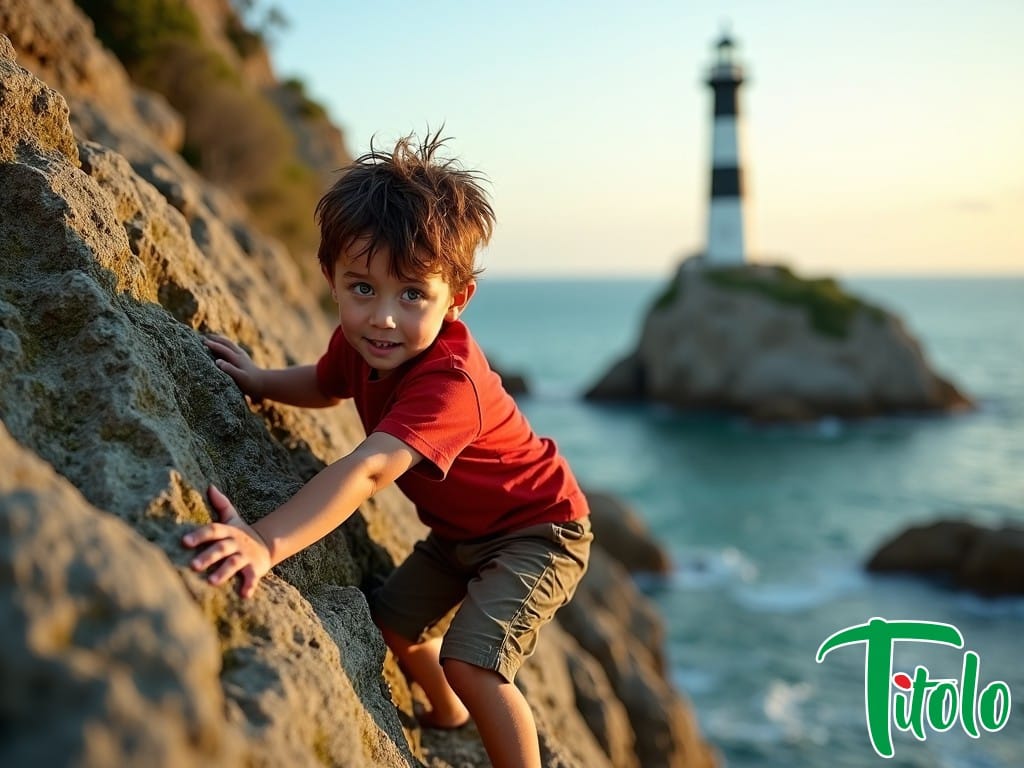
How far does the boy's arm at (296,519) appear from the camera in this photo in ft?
6.85

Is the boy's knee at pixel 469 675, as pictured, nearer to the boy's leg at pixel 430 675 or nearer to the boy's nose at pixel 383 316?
the boy's leg at pixel 430 675

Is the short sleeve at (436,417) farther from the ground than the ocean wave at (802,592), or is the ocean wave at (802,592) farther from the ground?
the short sleeve at (436,417)

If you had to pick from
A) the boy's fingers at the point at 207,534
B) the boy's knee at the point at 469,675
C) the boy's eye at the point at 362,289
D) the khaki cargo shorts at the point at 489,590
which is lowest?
the boy's knee at the point at 469,675

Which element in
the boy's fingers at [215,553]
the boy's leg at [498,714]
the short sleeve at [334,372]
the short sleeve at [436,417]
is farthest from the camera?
the short sleeve at [334,372]

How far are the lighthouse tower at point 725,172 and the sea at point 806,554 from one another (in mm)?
7932

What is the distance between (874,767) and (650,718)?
5.79 metres

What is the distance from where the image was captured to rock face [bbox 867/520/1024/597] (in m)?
16.3

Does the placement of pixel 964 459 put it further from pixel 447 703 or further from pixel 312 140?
pixel 447 703

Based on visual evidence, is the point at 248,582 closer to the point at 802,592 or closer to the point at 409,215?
the point at 409,215

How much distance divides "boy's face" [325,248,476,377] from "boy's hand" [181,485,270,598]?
804mm

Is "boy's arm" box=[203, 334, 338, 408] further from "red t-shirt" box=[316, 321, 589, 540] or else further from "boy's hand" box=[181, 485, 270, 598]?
"boy's hand" box=[181, 485, 270, 598]

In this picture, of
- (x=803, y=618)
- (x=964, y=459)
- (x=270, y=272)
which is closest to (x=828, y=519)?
(x=803, y=618)

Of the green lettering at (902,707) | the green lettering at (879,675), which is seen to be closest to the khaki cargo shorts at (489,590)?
the green lettering at (879,675)

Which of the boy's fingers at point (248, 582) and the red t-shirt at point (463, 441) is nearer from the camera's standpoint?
the boy's fingers at point (248, 582)
